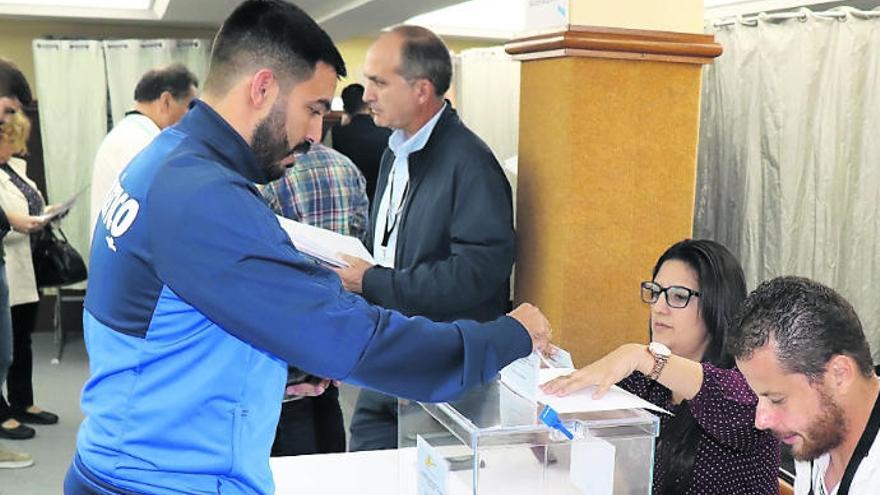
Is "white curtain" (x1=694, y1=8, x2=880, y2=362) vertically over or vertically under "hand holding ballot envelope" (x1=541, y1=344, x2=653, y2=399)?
over

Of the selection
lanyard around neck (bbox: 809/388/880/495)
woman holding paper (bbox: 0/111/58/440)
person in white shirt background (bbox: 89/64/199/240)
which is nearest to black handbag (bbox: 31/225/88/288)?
woman holding paper (bbox: 0/111/58/440)

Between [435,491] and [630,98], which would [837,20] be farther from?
[435,491]

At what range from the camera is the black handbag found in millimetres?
4453

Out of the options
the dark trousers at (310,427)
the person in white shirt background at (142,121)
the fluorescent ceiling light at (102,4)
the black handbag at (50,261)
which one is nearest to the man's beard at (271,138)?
the dark trousers at (310,427)

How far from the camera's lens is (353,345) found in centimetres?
122

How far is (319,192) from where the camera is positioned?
299 centimetres

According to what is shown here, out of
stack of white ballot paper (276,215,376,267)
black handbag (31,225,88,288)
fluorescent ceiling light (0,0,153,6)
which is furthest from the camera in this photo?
fluorescent ceiling light (0,0,153,6)

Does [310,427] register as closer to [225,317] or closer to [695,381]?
[695,381]

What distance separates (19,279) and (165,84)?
1330 mm

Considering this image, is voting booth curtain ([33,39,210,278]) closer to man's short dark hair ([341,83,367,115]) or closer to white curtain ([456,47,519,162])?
man's short dark hair ([341,83,367,115])

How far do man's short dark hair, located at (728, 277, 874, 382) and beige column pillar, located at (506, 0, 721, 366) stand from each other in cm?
75

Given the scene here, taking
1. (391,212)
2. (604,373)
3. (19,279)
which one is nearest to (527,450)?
(604,373)

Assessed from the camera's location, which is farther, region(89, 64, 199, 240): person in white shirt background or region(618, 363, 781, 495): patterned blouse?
region(89, 64, 199, 240): person in white shirt background

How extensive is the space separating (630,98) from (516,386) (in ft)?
3.10
